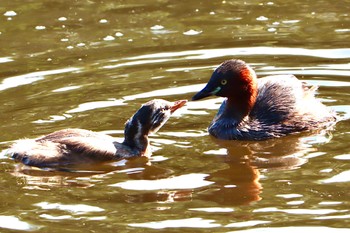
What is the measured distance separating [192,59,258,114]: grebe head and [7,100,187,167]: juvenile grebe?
96cm

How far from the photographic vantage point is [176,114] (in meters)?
11.7

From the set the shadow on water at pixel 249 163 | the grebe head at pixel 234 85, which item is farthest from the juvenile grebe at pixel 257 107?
the shadow on water at pixel 249 163

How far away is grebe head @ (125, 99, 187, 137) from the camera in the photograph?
1054 centimetres

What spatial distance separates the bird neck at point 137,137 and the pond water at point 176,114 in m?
0.15

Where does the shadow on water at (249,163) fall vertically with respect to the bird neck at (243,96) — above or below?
below

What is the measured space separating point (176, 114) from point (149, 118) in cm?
117

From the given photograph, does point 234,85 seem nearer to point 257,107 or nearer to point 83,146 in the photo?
point 257,107

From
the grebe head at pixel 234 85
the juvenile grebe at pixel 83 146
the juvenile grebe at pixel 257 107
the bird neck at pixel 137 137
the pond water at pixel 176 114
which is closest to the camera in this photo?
the pond water at pixel 176 114

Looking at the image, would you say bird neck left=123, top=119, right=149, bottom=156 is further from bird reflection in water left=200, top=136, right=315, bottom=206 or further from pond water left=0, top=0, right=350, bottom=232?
bird reflection in water left=200, top=136, right=315, bottom=206

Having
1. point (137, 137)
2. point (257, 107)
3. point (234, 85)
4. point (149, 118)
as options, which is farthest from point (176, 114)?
point (137, 137)

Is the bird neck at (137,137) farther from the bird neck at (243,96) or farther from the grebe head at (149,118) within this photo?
the bird neck at (243,96)

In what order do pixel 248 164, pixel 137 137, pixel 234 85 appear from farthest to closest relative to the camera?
1. pixel 234 85
2. pixel 137 137
3. pixel 248 164

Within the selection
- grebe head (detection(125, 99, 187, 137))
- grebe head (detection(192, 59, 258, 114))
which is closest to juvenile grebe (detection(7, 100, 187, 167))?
grebe head (detection(125, 99, 187, 137))

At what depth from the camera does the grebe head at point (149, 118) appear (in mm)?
10539
